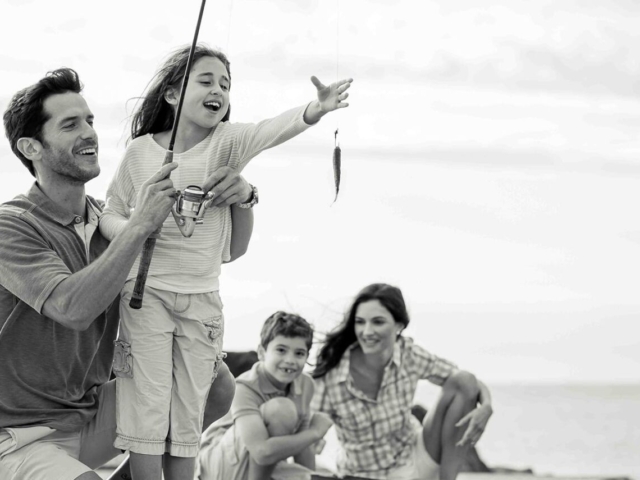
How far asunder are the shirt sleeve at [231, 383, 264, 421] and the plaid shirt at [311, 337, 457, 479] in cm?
33

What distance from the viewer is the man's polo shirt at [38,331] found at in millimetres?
2670

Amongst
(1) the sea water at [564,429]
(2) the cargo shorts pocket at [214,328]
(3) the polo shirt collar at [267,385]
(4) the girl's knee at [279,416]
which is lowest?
(1) the sea water at [564,429]

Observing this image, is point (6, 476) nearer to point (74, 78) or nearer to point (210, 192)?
point (210, 192)

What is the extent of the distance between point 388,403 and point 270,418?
602 mm

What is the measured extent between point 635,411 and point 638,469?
11.2 feet

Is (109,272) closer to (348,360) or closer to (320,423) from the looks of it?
(320,423)

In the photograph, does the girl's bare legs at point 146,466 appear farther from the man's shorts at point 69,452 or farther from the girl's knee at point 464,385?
the girl's knee at point 464,385

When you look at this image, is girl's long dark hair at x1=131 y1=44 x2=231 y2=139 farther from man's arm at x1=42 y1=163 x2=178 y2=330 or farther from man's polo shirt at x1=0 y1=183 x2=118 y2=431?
man's arm at x1=42 y1=163 x2=178 y2=330

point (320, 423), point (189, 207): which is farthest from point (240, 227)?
point (320, 423)

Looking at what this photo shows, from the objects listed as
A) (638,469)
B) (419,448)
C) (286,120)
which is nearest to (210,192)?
(286,120)

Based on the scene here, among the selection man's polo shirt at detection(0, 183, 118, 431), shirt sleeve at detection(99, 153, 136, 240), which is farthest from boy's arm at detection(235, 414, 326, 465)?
shirt sleeve at detection(99, 153, 136, 240)

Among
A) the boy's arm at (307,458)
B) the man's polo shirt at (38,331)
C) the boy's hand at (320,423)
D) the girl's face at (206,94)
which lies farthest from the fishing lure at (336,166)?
the boy's arm at (307,458)

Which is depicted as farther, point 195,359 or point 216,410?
point 216,410

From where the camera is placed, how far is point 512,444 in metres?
7.54
